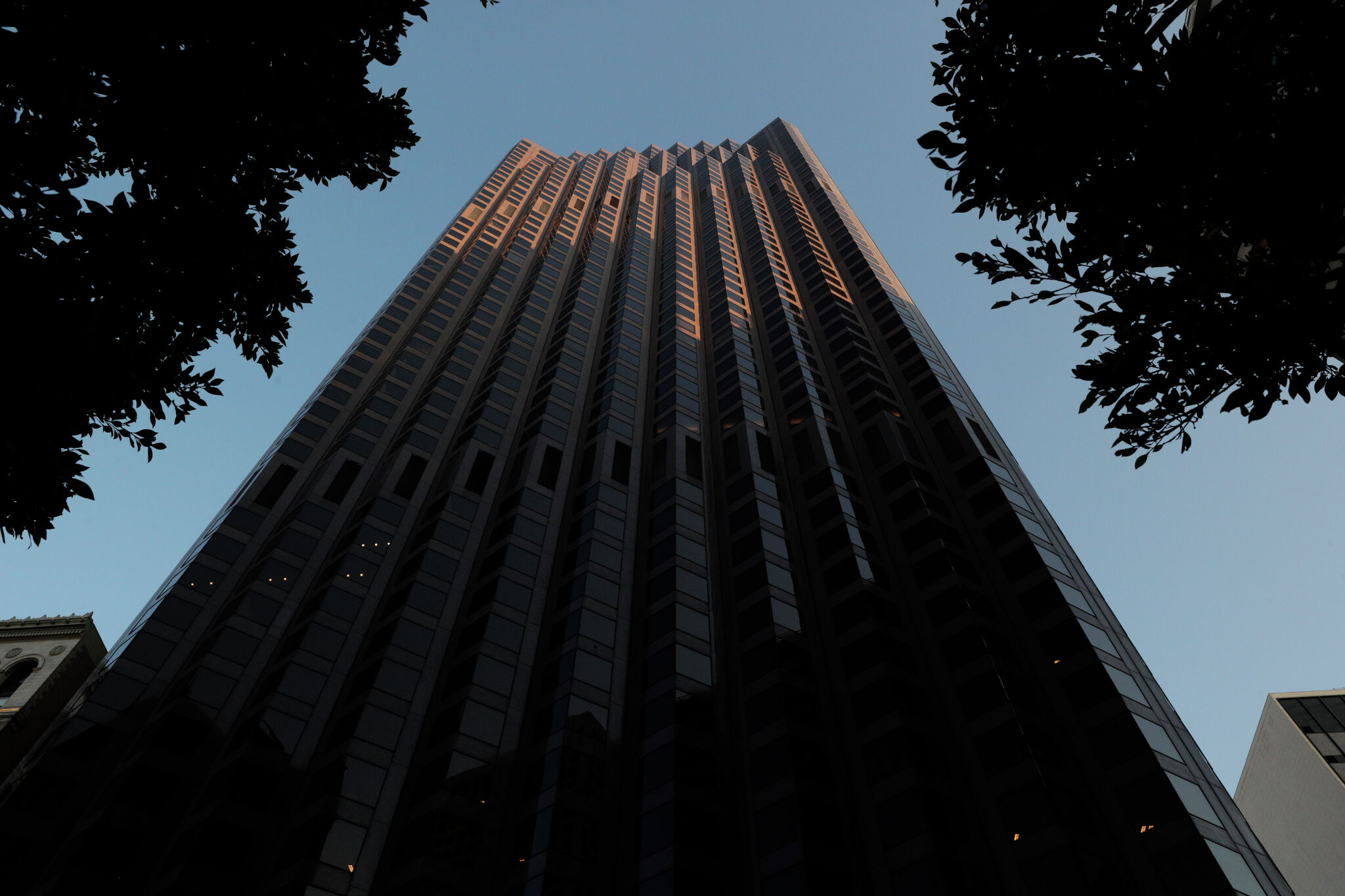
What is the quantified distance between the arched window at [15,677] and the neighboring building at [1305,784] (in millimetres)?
83041

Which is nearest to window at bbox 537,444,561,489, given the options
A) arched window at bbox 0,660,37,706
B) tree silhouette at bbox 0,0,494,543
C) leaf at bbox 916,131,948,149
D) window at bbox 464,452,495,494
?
window at bbox 464,452,495,494

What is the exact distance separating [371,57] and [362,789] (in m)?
28.9

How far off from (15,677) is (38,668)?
3.85ft

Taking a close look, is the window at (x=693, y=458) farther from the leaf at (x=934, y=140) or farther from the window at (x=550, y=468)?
the leaf at (x=934, y=140)

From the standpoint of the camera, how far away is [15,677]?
160 ft

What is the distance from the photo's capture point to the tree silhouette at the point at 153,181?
40.7ft

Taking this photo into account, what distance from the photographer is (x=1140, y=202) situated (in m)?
12.5

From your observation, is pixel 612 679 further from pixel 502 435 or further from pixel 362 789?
pixel 502 435

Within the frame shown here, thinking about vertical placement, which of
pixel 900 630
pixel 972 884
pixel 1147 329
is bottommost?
pixel 1147 329


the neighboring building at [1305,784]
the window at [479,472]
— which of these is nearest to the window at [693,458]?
the window at [479,472]

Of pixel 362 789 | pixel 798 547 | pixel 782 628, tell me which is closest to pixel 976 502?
pixel 798 547

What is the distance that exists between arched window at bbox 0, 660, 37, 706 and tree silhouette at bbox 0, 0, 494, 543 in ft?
143

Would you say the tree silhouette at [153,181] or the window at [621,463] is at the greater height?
the window at [621,463]

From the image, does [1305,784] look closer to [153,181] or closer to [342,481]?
[342,481]
